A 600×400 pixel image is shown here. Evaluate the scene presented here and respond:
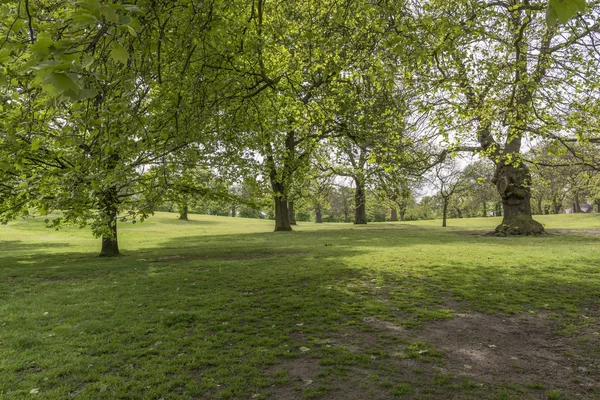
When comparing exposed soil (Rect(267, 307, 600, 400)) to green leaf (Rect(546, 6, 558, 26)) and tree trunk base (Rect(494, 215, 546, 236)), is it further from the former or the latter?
tree trunk base (Rect(494, 215, 546, 236))

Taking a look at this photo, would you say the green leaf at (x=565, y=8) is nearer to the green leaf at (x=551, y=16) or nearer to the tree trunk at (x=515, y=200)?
the green leaf at (x=551, y=16)

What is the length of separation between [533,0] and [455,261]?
8010mm

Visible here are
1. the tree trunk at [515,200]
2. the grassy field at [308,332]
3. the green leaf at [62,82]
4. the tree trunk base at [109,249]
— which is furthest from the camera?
the tree trunk at [515,200]

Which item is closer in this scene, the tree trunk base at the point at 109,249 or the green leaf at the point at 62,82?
the green leaf at the point at 62,82

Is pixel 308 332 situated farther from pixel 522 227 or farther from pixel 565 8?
pixel 522 227

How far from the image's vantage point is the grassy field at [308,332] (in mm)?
4543

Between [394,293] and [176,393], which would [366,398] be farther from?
[394,293]

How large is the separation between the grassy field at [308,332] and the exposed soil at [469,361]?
0.02m

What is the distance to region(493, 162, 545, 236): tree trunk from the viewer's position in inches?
802

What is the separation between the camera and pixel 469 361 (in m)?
5.12

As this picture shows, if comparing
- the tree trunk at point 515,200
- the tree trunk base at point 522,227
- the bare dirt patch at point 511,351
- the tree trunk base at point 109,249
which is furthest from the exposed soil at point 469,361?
the tree trunk base at point 522,227

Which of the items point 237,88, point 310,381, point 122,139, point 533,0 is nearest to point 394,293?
point 310,381

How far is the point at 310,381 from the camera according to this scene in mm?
4617

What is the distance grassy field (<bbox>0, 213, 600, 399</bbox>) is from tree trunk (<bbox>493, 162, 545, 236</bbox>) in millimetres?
8794
